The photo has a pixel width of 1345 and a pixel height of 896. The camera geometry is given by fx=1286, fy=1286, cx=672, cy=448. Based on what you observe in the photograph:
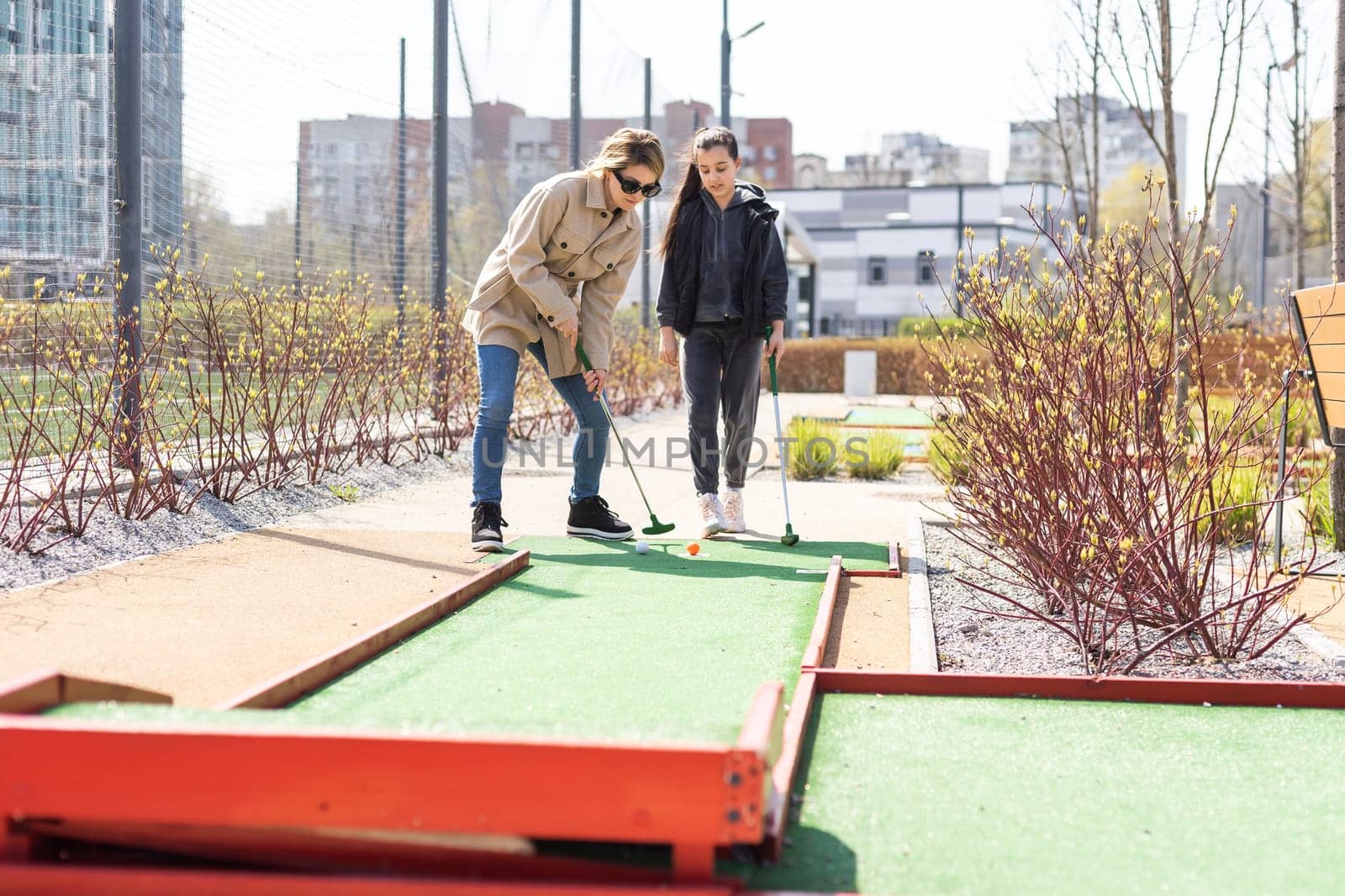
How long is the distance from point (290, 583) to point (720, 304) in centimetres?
228

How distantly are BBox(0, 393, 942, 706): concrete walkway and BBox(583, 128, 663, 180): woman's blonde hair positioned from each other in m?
1.67

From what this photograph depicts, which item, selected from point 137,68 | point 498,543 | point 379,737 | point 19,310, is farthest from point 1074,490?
point 137,68

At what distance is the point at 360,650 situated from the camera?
327cm

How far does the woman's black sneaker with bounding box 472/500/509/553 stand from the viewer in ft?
16.7

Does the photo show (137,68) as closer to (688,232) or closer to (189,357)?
(189,357)

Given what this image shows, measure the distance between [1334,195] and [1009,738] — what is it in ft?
12.6

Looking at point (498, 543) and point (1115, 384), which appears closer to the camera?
point (1115, 384)

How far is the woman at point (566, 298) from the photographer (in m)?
→ 5.23

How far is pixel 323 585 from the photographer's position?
433cm

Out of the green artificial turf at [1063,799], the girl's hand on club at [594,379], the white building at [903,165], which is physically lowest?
the green artificial turf at [1063,799]

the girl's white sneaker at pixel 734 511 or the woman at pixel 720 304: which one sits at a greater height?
the woman at pixel 720 304

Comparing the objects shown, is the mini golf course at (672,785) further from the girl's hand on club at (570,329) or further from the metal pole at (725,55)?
the metal pole at (725,55)

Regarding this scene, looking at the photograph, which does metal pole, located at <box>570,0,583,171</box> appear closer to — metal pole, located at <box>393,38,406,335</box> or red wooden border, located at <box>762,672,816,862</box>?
metal pole, located at <box>393,38,406,335</box>

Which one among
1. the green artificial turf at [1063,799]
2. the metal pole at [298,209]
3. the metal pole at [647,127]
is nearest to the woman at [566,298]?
the green artificial turf at [1063,799]
